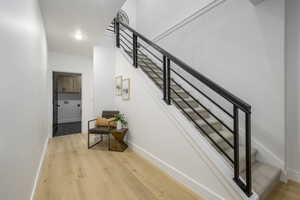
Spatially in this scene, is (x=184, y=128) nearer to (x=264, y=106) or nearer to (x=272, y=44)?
(x=264, y=106)

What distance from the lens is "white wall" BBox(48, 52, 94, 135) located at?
4.28 m

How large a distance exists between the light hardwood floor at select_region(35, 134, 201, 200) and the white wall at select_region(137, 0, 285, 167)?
1.54 metres

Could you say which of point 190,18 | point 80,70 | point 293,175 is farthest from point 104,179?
point 80,70

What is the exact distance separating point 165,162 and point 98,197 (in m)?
1.06

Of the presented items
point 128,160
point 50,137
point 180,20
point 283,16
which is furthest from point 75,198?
point 180,20

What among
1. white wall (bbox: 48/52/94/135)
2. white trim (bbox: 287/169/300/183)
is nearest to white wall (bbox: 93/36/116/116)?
white wall (bbox: 48/52/94/135)

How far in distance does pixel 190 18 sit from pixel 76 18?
244cm

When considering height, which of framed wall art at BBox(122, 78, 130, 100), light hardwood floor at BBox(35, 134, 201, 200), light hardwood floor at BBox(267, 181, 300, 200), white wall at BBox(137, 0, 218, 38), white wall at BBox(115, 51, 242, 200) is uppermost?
white wall at BBox(137, 0, 218, 38)

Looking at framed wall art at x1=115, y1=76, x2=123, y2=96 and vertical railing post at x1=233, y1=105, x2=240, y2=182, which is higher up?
framed wall art at x1=115, y1=76, x2=123, y2=96

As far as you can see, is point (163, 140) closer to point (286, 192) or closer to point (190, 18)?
point (286, 192)

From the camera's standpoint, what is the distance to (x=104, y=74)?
13.8ft

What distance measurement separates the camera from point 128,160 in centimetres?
265

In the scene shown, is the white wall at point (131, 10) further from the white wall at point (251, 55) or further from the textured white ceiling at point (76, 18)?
the white wall at point (251, 55)

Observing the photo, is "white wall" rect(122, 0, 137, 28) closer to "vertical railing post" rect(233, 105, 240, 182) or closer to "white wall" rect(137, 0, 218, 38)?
"white wall" rect(137, 0, 218, 38)
